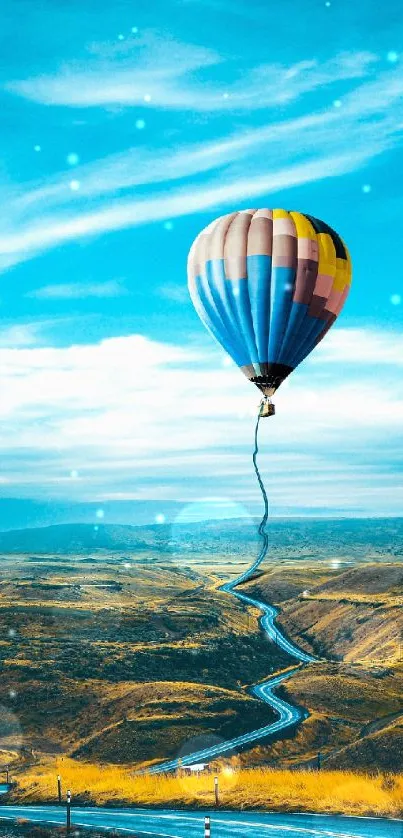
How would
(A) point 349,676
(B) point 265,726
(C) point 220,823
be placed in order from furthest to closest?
(A) point 349,676 → (B) point 265,726 → (C) point 220,823

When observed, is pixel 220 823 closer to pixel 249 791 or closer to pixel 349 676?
pixel 249 791

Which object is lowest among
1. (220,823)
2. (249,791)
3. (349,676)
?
(349,676)

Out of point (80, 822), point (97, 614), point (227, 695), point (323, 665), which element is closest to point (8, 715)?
point (227, 695)

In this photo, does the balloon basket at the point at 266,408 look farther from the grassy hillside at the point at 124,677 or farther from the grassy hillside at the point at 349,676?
the grassy hillside at the point at 124,677

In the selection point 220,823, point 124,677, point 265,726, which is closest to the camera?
point 220,823

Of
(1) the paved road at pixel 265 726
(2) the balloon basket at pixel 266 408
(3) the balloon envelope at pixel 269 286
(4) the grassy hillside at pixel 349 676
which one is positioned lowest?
(1) the paved road at pixel 265 726

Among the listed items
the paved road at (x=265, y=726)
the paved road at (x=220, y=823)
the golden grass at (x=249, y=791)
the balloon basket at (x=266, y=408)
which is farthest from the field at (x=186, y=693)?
the balloon basket at (x=266, y=408)

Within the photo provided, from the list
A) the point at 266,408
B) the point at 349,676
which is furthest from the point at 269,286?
the point at 349,676
